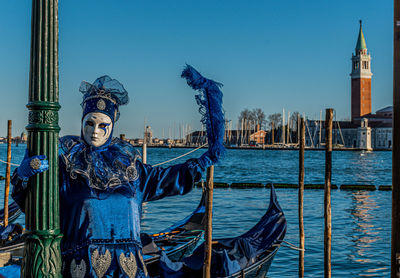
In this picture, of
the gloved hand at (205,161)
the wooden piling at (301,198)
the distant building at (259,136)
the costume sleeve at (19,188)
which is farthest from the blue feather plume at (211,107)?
the distant building at (259,136)

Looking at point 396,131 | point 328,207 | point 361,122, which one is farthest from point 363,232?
point 361,122

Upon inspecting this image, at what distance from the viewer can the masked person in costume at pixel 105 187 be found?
6.24 ft

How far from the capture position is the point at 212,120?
2113 mm

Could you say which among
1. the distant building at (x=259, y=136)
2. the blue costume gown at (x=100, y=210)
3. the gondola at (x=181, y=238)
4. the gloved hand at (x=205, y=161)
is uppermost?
the distant building at (x=259, y=136)

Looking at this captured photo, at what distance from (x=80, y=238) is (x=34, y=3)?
2.73 ft

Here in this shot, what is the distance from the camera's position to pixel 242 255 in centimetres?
465

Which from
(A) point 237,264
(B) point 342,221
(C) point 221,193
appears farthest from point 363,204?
(A) point 237,264

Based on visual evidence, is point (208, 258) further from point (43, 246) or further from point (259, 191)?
point (259, 191)

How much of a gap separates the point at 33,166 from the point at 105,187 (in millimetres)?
440

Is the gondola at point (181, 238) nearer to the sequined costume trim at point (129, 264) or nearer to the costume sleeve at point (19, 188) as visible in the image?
the sequined costume trim at point (129, 264)

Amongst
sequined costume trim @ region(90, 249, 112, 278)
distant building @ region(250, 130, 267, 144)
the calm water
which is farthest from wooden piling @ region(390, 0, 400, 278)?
distant building @ region(250, 130, 267, 144)

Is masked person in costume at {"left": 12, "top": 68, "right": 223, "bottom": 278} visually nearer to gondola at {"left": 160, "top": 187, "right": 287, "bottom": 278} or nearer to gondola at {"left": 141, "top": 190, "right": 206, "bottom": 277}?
gondola at {"left": 160, "top": 187, "right": 287, "bottom": 278}

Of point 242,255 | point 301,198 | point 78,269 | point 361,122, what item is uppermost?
point 361,122

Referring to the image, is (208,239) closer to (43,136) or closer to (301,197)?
(301,197)
